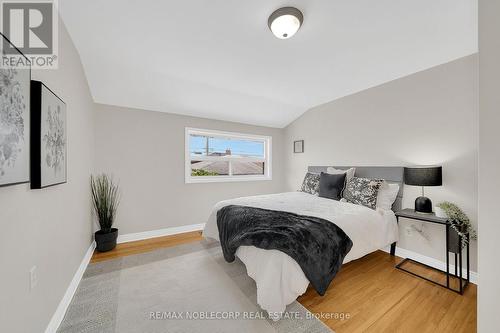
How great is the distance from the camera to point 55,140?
4.71 feet

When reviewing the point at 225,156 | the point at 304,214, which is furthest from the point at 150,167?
the point at 304,214

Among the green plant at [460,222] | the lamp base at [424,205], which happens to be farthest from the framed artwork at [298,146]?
the green plant at [460,222]

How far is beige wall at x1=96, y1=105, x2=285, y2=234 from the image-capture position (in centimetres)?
303

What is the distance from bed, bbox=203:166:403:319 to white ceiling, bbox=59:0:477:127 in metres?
1.43

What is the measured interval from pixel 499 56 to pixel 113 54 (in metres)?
3.16

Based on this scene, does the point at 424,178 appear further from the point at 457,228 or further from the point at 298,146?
the point at 298,146

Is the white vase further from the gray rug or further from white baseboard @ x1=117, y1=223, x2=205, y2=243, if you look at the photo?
white baseboard @ x1=117, y1=223, x2=205, y2=243

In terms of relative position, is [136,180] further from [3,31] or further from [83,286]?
[3,31]

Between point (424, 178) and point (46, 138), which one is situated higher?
point (46, 138)

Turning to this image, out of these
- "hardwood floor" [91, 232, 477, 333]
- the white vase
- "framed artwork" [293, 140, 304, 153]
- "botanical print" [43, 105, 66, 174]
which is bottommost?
"hardwood floor" [91, 232, 477, 333]

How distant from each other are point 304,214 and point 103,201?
272 cm

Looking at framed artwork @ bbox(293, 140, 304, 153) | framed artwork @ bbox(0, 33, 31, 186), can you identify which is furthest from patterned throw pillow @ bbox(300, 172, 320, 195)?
framed artwork @ bbox(0, 33, 31, 186)

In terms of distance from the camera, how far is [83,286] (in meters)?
1.91

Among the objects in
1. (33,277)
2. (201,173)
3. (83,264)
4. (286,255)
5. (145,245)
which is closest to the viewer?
(33,277)
